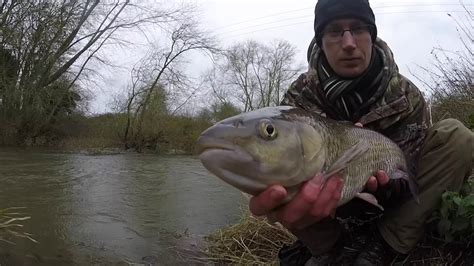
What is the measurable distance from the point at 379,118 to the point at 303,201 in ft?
3.52

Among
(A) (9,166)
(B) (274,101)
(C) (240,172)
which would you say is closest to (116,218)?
(C) (240,172)

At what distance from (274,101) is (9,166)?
29511mm

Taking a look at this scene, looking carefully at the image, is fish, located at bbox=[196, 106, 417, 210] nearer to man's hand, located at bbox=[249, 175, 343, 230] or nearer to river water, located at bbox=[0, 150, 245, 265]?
man's hand, located at bbox=[249, 175, 343, 230]

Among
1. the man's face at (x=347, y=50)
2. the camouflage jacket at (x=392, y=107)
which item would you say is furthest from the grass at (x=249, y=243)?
the man's face at (x=347, y=50)

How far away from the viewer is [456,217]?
87.7 inches

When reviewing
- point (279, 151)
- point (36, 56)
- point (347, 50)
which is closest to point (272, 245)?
point (347, 50)

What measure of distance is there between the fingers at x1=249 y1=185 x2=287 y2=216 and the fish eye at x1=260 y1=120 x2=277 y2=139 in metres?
0.16

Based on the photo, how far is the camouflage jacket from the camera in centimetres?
242

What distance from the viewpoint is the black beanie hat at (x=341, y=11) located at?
2.42 meters

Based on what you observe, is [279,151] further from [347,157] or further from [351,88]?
[351,88]

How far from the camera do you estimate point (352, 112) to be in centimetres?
255

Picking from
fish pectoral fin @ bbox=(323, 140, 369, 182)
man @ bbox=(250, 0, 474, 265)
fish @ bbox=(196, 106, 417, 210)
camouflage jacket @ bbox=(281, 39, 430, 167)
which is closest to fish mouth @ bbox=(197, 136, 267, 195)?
fish @ bbox=(196, 106, 417, 210)

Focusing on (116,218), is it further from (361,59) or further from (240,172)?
(240,172)

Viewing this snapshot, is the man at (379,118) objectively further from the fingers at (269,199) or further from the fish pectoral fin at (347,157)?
the fingers at (269,199)
